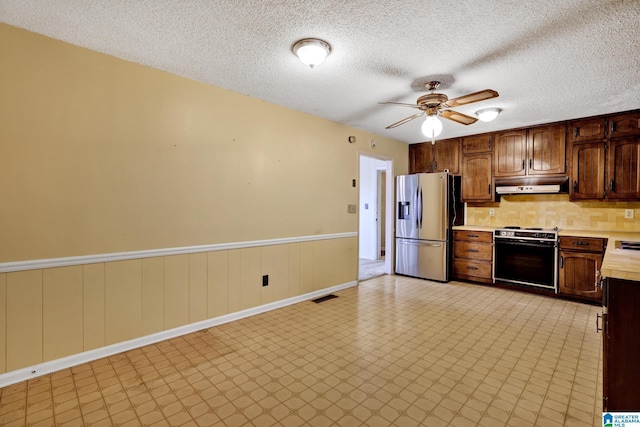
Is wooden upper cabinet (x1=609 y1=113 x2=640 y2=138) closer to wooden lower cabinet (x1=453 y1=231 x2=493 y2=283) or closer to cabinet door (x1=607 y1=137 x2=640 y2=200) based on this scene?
cabinet door (x1=607 y1=137 x2=640 y2=200)

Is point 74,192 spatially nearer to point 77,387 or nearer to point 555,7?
point 77,387

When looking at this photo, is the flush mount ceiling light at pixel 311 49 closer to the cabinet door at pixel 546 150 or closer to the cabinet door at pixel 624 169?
the cabinet door at pixel 546 150

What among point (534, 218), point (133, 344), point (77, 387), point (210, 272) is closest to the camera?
point (77, 387)

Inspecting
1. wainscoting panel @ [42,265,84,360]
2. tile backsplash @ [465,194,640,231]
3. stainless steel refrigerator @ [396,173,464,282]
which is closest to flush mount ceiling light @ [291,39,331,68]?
wainscoting panel @ [42,265,84,360]

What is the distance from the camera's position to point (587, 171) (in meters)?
3.91

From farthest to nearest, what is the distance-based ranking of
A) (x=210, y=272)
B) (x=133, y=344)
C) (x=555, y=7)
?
Answer: 1. (x=210, y=272)
2. (x=133, y=344)
3. (x=555, y=7)

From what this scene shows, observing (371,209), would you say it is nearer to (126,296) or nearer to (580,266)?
(580,266)

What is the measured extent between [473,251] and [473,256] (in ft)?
0.25

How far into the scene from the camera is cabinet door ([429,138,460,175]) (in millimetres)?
5055

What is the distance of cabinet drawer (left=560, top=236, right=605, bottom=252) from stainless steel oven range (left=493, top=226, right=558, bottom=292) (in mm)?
91

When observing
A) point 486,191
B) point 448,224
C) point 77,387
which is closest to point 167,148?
point 77,387

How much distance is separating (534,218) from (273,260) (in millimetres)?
3910

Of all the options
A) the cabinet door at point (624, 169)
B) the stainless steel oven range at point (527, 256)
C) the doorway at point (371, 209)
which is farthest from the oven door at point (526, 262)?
the doorway at point (371, 209)

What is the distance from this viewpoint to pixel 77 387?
2008 mm
